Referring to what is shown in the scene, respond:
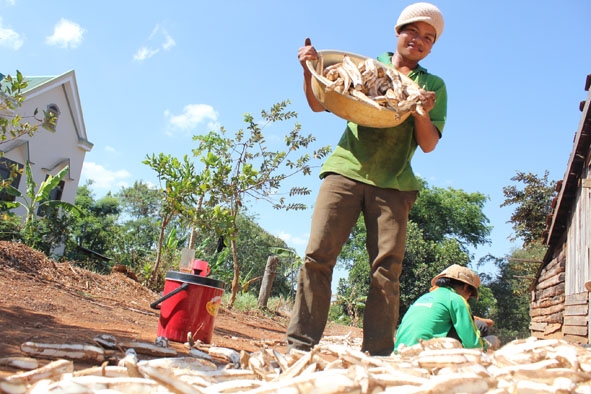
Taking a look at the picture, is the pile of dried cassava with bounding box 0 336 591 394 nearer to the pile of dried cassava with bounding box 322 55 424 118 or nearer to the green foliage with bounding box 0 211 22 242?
the pile of dried cassava with bounding box 322 55 424 118

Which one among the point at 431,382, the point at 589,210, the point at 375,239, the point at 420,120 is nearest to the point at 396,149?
the point at 420,120

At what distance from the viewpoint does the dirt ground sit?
3531mm

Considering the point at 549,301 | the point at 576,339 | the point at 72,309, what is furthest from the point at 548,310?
the point at 72,309

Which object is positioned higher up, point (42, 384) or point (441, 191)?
point (441, 191)

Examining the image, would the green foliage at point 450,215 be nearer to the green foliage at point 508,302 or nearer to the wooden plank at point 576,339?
the green foliage at point 508,302

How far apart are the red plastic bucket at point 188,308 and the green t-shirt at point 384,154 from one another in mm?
1417

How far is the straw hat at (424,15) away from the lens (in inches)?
125

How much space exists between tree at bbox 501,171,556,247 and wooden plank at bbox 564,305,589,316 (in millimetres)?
9061

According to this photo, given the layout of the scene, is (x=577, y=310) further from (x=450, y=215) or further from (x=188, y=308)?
(x=450, y=215)

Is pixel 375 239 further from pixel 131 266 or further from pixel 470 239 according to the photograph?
pixel 470 239

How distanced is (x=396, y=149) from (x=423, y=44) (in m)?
0.69

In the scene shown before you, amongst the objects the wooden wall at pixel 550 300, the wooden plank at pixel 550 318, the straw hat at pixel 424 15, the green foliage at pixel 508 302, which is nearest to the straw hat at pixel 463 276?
the straw hat at pixel 424 15

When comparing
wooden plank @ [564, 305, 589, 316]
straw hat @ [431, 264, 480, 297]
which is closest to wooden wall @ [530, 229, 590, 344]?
wooden plank @ [564, 305, 589, 316]

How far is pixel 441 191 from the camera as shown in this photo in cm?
3950
